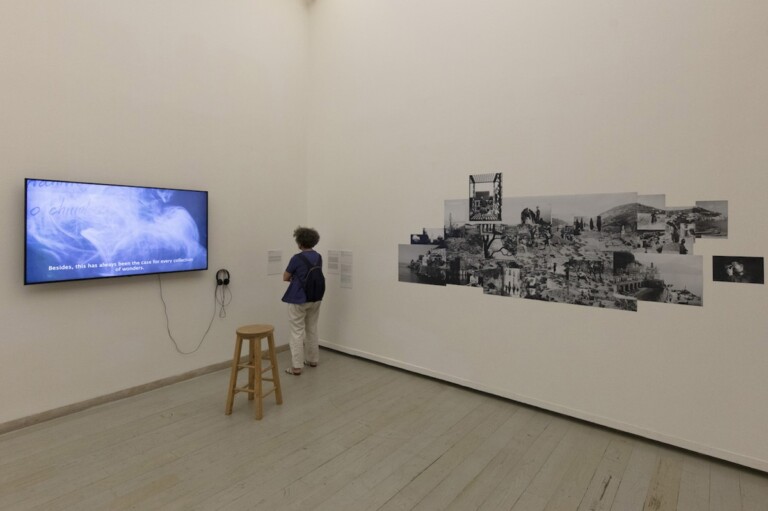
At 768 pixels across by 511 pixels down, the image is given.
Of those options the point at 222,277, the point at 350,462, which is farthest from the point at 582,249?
the point at 222,277

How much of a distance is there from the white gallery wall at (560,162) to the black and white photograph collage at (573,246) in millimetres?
78

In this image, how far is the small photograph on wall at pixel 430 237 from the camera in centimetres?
407

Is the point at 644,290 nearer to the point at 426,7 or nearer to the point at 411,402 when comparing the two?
the point at 411,402

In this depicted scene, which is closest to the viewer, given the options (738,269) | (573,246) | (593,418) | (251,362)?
(738,269)

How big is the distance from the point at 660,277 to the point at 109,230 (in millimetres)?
4310

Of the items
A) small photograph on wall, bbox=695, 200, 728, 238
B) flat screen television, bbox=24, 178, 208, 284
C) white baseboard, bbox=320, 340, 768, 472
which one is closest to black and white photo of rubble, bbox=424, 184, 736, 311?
small photograph on wall, bbox=695, 200, 728, 238

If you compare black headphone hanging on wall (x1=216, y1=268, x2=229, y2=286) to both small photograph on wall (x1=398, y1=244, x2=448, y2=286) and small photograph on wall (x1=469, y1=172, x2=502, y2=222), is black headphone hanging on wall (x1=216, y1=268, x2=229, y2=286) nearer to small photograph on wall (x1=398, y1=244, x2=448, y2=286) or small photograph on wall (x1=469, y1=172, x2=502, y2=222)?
small photograph on wall (x1=398, y1=244, x2=448, y2=286)

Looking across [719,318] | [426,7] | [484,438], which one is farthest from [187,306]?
[719,318]

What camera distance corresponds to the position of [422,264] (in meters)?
4.22

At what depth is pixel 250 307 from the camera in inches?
187

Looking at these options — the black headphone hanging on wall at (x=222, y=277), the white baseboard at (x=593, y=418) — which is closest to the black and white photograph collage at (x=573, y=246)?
the white baseboard at (x=593, y=418)

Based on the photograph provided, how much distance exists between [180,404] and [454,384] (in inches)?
97.2

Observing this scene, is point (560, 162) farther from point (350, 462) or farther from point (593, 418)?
point (350, 462)

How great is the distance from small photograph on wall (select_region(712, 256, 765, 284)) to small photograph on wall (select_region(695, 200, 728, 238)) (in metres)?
0.16
